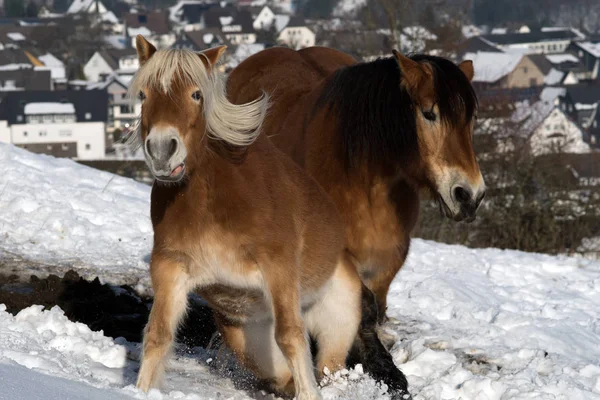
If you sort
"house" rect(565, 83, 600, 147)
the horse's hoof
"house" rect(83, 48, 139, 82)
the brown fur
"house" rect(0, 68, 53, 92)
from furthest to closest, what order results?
"house" rect(83, 48, 139, 82), "house" rect(0, 68, 53, 92), "house" rect(565, 83, 600, 147), the horse's hoof, the brown fur

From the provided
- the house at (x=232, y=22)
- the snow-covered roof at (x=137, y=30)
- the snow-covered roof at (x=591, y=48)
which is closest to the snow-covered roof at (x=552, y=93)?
the snow-covered roof at (x=591, y=48)

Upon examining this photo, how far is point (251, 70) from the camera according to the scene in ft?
26.6

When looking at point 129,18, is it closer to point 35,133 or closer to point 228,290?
point 35,133

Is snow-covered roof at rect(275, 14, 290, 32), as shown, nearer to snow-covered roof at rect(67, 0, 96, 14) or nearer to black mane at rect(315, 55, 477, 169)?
snow-covered roof at rect(67, 0, 96, 14)

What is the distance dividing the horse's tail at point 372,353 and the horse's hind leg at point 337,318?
316 millimetres

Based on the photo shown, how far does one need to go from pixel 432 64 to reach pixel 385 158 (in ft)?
2.14

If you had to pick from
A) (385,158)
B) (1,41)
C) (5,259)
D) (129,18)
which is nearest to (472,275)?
(385,158)

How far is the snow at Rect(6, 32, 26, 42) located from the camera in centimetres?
10112

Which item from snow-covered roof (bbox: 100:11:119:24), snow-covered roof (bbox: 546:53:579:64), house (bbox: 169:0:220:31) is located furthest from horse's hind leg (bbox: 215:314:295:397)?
house (bbox: 169:0:220:31)

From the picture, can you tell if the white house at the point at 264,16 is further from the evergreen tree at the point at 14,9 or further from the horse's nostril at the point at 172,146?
the horse's nostril at the point at 172,146

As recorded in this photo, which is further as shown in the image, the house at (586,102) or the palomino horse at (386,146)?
the house at (586,102)

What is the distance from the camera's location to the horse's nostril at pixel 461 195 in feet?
17.1

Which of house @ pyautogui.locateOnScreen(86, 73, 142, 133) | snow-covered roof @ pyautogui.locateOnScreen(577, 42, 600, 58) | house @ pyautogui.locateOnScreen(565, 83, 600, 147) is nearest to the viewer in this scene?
house @ pyautogui.locateOnScreen(565, 83, 600, 147)

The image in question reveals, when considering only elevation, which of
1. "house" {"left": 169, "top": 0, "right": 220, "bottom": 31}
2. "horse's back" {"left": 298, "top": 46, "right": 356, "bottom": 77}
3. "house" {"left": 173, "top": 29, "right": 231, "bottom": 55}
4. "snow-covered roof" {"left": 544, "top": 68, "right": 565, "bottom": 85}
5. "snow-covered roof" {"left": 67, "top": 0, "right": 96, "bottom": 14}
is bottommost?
"house" {"left": 169, "top": 0, "right": 220, "bottom": 31}
